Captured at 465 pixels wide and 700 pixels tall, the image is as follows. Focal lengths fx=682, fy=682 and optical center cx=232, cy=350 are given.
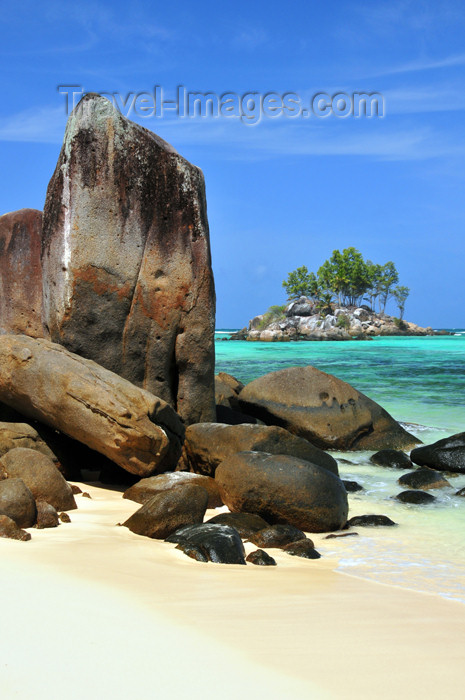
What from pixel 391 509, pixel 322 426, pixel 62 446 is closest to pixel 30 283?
pixel 62 446

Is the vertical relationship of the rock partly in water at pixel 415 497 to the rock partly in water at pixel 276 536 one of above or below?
below

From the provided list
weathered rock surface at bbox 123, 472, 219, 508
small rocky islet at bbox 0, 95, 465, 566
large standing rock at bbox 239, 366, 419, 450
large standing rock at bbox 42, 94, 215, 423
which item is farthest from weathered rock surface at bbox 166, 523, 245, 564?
large standing rock at bbox 239, 366, 419, 450

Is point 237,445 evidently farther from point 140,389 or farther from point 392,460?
point 392,460

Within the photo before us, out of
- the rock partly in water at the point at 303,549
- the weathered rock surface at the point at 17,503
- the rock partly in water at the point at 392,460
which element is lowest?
the rock partly in water at the point at 392,460

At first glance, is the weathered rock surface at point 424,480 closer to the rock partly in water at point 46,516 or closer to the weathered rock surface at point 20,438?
the weathered rock surface at point 20,438

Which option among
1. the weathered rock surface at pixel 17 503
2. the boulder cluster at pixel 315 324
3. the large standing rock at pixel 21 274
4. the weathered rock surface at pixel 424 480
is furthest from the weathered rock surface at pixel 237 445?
Answer: the boulder cluster at pixel 315 324

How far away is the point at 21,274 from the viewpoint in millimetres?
9484

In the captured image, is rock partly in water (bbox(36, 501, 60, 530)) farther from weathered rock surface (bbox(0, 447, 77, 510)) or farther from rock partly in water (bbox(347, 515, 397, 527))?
rock partly in water (bbox(347, 515, 397, 527))

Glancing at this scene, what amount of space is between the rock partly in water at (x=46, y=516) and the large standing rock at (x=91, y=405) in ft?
4.07

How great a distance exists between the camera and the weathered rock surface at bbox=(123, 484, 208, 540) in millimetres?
4867

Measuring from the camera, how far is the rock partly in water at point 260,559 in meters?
4.41

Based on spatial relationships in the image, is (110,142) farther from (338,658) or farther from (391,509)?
(338,658)

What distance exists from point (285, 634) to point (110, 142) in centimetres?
624

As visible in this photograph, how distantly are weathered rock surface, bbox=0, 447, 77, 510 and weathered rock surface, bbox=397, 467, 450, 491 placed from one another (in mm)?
3923
